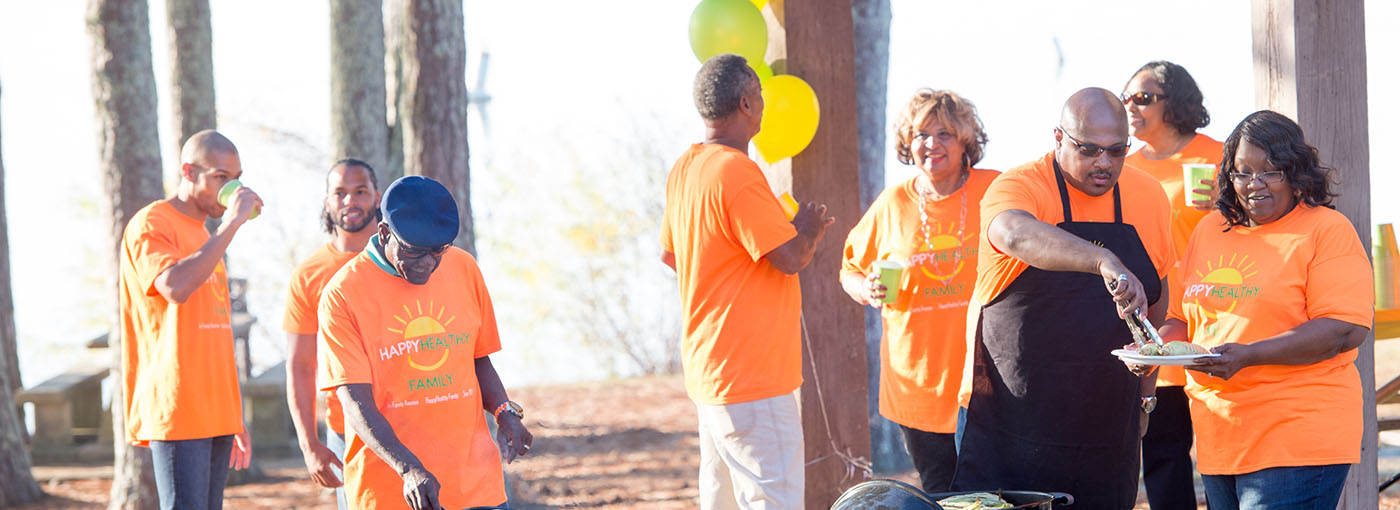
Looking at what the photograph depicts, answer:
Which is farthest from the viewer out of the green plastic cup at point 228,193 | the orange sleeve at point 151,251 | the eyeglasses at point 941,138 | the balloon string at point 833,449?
the balloon string at point 833,449

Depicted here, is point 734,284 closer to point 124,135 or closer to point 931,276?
point 931,276

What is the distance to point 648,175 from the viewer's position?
13.7 meters

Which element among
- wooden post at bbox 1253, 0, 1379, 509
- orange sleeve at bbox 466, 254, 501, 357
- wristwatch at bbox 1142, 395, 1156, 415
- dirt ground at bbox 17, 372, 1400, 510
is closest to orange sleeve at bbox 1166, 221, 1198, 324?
wristwatch at bbox 1142, 395, 1156, 415

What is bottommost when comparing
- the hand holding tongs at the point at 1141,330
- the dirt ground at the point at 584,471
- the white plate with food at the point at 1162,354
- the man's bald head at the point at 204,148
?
the dirt ground at the point at 584,471

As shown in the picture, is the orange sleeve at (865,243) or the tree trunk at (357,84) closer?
the orange sleeve at (865,243)

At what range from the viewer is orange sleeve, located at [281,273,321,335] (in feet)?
12.3

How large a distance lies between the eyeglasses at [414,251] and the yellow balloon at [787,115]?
188cm

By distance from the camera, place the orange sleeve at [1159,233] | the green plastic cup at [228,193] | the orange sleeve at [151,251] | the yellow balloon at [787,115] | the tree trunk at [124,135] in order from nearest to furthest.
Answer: the orange sleeve at [1159,233] → the orange sleeve at [151,251] → the green plastic cup at [228,193] → the yellow balloon at [787,115] → the tree trunk at [124,135]

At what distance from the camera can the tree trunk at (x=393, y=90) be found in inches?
317

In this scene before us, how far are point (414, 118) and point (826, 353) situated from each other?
3167 mm

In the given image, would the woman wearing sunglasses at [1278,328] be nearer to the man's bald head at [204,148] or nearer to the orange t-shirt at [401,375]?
the orange t-shirt at [401,375]

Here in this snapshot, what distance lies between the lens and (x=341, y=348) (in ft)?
8.95

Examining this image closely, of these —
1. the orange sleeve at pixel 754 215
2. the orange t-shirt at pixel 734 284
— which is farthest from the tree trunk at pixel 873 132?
the orange sleeve at pixel 754 215

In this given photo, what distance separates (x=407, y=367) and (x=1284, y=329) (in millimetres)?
2178
